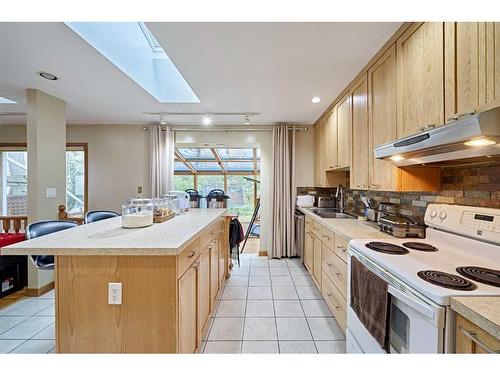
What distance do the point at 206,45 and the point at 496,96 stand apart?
178 cm

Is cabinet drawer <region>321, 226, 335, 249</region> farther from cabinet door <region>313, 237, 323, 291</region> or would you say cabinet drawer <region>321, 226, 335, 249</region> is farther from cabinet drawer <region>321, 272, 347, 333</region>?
cabinet drawer <region>321, 272, 347, 333</region>

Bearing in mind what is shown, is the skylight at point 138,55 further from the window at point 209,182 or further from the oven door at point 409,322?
the window at point 209,182

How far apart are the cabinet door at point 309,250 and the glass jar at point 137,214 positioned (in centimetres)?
209

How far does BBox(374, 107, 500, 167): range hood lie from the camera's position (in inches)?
37.9

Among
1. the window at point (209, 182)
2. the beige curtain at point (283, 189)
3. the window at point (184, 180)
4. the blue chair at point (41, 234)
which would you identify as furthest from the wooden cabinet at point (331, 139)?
the window at point (184, 180)

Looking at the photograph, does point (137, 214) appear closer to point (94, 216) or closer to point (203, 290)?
point (203, 290)

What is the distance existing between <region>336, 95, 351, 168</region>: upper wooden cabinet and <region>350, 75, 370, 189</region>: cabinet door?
11 cm

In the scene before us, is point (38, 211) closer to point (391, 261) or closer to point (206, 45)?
point (206, 45)

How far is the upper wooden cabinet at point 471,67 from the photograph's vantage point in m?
0.99

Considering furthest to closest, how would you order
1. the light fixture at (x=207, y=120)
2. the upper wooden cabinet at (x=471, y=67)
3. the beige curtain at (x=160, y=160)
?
the beige curtain at (x=160, y=160)
the light fixture at (x=207, y=120)
the upper wooden cabinet at (x=471, y=67)

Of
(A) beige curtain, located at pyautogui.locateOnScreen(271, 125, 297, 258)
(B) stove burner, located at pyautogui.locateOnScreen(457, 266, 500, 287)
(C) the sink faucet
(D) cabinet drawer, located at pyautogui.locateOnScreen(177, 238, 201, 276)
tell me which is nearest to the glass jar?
(D) cabinet drawer, located at pyautogui.locateOnScreen(177, 238, 201, 276)

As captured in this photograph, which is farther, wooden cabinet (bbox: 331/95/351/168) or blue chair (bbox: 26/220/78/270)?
wooden cabinet (bbox: 331/95/351/168)
